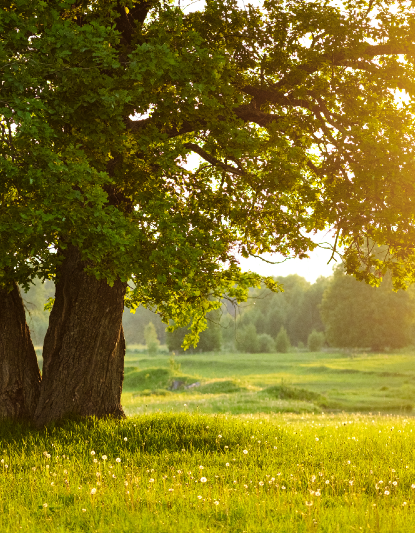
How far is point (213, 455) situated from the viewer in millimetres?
8227

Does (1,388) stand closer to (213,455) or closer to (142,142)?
(213,455)

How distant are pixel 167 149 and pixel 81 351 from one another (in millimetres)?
4673

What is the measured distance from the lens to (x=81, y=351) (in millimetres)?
10289

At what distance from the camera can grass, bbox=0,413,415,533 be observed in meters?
5.39

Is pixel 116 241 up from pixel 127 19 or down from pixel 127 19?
down

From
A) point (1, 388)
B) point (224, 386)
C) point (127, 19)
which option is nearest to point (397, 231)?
point (127, 19)

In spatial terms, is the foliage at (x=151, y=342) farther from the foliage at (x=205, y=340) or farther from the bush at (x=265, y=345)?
the bush at (x=265, y=345)

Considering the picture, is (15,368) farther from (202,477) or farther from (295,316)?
(295,316)

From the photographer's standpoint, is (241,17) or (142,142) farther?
(241,17)

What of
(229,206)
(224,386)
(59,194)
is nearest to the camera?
(59,194)

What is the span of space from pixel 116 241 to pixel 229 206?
Result: 4870 millimetres

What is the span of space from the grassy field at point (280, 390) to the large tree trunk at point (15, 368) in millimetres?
4037

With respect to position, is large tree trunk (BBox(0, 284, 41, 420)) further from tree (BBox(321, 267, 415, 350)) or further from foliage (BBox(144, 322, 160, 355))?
foliage (BBox(144, 322, 160, 355))

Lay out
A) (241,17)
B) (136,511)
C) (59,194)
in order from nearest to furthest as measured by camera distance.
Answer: (136,511) < (59,194) < (241,17)
